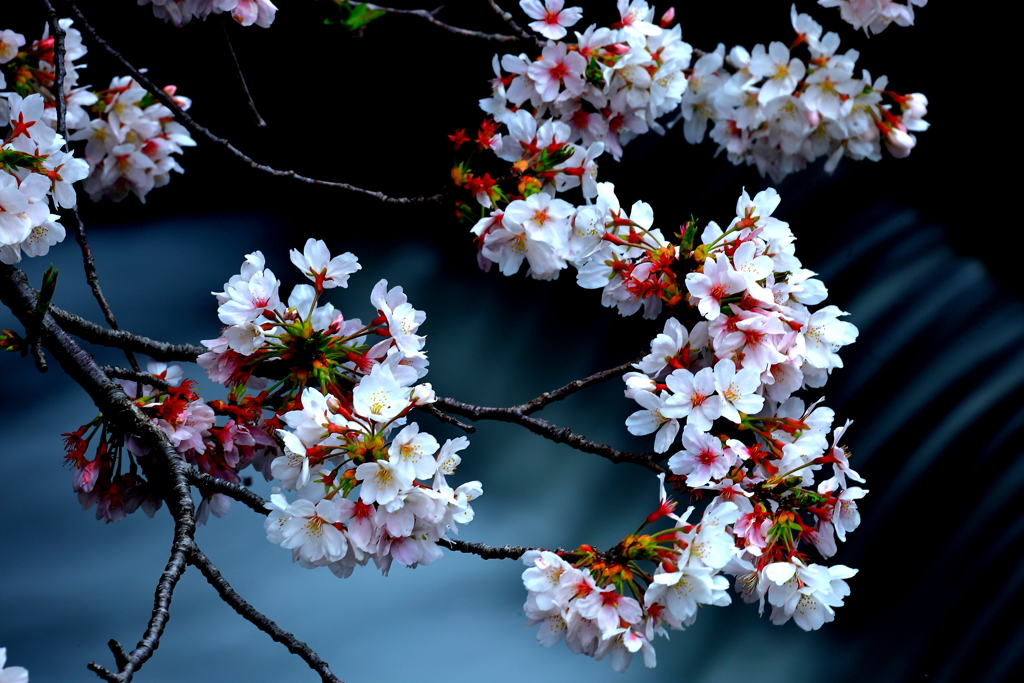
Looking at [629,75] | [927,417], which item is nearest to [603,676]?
[927,417]

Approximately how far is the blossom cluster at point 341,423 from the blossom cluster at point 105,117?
1.81 feet

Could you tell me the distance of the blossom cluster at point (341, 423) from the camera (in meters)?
0.76

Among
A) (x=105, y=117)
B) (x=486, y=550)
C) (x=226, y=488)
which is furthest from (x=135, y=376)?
(x=105, y=117)

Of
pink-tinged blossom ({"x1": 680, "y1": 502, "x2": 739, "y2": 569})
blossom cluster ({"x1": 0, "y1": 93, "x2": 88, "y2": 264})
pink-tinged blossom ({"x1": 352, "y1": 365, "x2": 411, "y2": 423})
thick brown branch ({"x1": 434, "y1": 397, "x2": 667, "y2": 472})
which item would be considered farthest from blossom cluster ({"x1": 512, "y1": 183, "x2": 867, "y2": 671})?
blossom cluster ({"x1": 0, "y1": 93, "x2": 88, "y2": 264})

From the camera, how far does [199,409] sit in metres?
0.97

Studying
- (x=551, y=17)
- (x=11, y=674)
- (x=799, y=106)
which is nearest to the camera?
(x=11, y=674)

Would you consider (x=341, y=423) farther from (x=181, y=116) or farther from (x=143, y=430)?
(x=181, y=116)

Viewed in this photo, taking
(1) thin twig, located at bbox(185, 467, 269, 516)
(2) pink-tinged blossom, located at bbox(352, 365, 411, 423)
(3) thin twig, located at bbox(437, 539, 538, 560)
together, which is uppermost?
(1) thin twig, located at bbox(185, 467, 269, 516)

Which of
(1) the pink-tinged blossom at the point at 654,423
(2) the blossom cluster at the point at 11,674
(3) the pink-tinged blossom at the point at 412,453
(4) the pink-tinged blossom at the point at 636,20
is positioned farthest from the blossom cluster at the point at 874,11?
(2) the blossom cluster at the point at 11,674

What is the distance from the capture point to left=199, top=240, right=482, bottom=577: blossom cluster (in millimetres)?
760

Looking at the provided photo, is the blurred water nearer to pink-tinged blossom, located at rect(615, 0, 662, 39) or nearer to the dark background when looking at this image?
the dark background

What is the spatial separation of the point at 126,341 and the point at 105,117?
0.56 m

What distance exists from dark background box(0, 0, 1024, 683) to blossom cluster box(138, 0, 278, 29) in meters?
0.72

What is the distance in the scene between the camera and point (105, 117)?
1.34 metres
